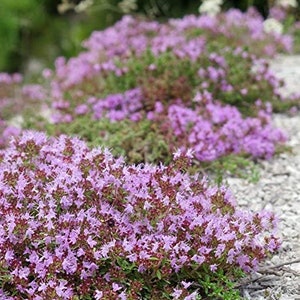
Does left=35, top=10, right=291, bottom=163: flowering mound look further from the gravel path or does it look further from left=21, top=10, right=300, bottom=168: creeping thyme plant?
the gravel path

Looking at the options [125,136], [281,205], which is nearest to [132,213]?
[281,205]

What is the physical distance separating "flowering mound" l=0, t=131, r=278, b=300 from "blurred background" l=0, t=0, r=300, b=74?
532 centimetres

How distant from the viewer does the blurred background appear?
8438mm

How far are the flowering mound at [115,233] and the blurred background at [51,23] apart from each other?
532 cm

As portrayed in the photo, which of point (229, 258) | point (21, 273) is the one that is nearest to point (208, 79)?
point (229, 258)

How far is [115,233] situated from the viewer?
9.30 ft

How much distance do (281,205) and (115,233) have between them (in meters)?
1.41

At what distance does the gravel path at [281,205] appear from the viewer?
311 cm

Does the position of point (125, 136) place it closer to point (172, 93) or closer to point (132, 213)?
point (172, 93)

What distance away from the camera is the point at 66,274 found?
2.78m

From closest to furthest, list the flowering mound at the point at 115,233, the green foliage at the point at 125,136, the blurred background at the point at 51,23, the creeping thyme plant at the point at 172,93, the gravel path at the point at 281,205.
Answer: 1. the flowering mound at the point at 115,233
2. the gravel path at the point at 281,205
3. the green foliage at the point at 125,136
4. the creeping thyme plant at the point at 172,93
5. the blurred background at the point at 51,23

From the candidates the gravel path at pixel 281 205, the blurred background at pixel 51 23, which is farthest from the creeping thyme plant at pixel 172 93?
the blurred background at pixel 51 23

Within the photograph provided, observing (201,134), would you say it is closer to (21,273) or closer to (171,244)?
(171,244)

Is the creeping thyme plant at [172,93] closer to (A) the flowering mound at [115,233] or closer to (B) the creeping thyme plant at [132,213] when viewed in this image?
(B) the creeping thyme plant at [132,213]
